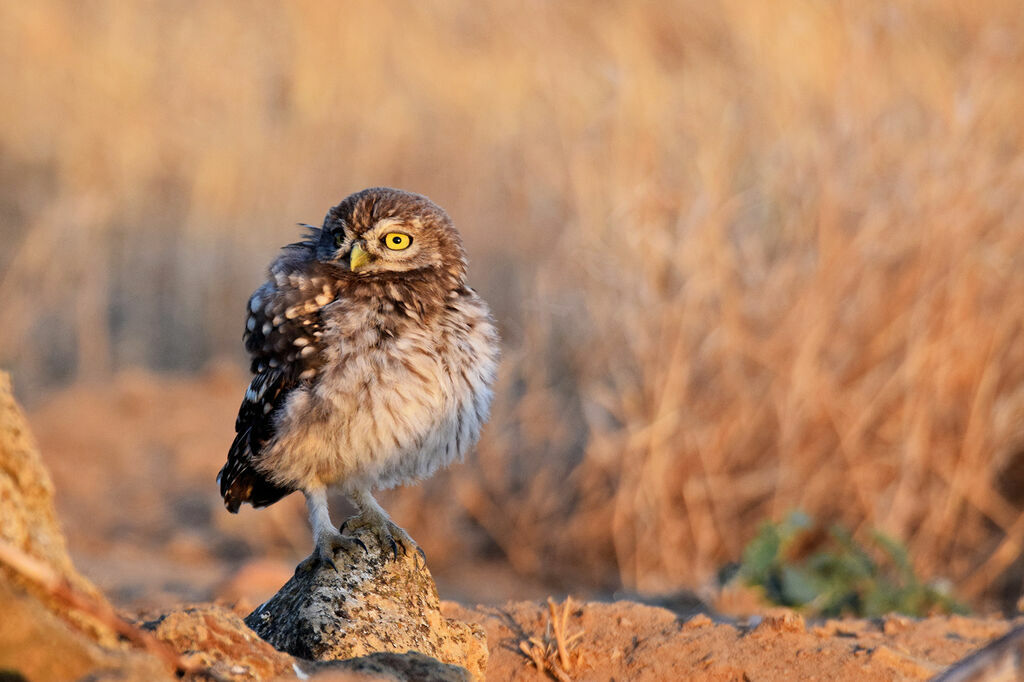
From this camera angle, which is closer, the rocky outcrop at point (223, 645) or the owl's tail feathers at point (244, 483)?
the rocky outcrop at point (223, 645)

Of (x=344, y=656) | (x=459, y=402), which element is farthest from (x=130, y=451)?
(x=344, y=656)

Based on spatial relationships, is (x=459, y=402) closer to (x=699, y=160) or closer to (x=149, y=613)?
(x=149, y=613)

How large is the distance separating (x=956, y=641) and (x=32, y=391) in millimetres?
7494

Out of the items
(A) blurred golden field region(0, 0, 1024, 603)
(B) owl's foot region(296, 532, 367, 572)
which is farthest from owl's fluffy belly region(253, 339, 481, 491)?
(A) blurred golden field region(0, 0, 1024, 603)

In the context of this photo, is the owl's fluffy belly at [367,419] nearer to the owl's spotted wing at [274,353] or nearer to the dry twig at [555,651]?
the owl's spotted wing at [274,353]

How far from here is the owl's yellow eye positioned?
3516mm

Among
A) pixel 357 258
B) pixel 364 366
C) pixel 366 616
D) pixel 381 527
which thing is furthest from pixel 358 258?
pixel 366 616

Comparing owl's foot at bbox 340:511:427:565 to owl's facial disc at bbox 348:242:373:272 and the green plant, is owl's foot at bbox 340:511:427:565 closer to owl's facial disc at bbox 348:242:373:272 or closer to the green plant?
owl's facial disc at bbox 348:242:373:272

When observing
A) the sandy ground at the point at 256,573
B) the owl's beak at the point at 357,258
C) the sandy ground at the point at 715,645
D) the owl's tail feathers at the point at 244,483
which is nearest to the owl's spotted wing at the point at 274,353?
the owl's tail feathers at the point at 244,483

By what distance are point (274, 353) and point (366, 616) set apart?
975 millimetres

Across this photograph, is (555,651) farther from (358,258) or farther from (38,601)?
(38,601)

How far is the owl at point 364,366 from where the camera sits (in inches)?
127

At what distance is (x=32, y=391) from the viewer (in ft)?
29.3

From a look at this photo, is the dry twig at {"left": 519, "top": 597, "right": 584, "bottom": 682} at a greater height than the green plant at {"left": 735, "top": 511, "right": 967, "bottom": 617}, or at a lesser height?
lesser
